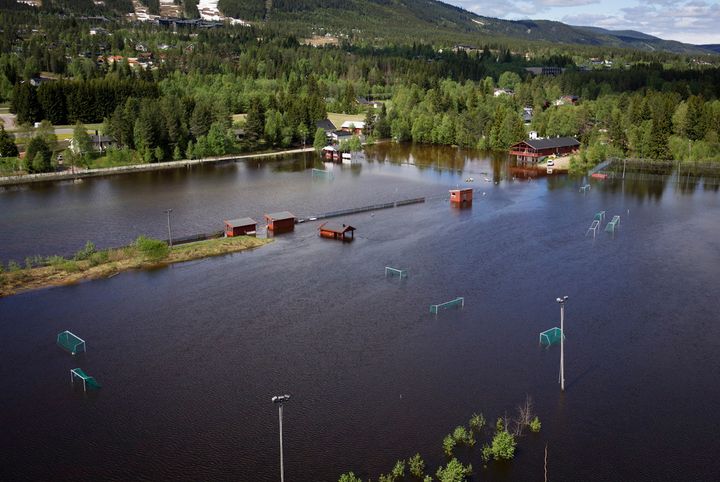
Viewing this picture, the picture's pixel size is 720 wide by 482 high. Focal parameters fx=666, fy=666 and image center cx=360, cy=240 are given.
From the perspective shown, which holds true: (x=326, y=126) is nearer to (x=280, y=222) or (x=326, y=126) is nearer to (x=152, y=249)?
(x=280, y=222)

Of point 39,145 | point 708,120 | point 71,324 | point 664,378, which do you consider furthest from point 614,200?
point 39,145

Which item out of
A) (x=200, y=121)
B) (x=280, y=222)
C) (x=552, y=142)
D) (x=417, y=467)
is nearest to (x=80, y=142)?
(x=200, y=121)

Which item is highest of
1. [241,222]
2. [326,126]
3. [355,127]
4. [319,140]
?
[326,126]

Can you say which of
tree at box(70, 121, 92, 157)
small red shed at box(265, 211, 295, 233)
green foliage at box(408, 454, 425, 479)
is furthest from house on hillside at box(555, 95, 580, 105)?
green foliage at box(408, 454, 425, 479)

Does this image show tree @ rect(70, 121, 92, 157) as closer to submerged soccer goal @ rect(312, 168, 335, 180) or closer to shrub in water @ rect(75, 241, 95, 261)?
submerged soccer goal @ rect(312, 168, 335, 180)

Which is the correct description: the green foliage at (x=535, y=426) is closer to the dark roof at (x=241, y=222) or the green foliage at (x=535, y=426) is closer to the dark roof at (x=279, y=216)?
the dark roof at (x=241, y=222)

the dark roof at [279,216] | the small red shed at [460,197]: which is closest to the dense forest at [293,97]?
the small red shed at [460,197]
